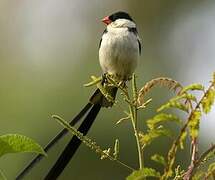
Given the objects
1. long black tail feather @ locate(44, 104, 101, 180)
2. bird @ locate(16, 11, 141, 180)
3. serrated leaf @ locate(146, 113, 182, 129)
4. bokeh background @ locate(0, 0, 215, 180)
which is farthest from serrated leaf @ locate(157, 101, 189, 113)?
bokeh background @ locate(0, 0, 215, 180)

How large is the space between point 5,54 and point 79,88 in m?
3.90

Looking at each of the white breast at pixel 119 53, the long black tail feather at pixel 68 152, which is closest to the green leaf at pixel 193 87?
the long black tail feather at pixel 68 152

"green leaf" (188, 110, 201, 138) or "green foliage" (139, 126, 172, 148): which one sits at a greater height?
"green leaf" (188, 110, 201, 138)

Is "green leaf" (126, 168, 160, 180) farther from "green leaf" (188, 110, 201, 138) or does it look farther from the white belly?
the white belly

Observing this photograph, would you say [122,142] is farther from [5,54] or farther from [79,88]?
[5,54]

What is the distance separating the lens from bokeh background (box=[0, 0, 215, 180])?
631 cm

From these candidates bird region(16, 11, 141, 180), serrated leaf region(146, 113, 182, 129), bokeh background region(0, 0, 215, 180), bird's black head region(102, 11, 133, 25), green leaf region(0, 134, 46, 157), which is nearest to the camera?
serrated leaf region(146, 113, 182, 129)

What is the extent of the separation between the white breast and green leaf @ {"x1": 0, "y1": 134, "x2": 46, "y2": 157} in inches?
39.9

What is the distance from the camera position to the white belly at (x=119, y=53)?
2074 mm

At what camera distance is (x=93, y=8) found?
39.9 feet

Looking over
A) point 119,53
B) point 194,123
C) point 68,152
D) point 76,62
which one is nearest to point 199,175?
point 194,123

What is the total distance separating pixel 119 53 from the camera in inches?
A: 84.0

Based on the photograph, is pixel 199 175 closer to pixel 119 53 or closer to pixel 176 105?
pixel 176 105

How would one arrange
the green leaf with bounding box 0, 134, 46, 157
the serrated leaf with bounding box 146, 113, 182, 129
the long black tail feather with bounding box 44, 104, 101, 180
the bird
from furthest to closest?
the bird
the long black tail feather with bounding box 44, 104, 101, 180
the green leaf with bounding box 0, 134, 46, 157
the serrated leaf with bounding box 146, 113, 182, 129
